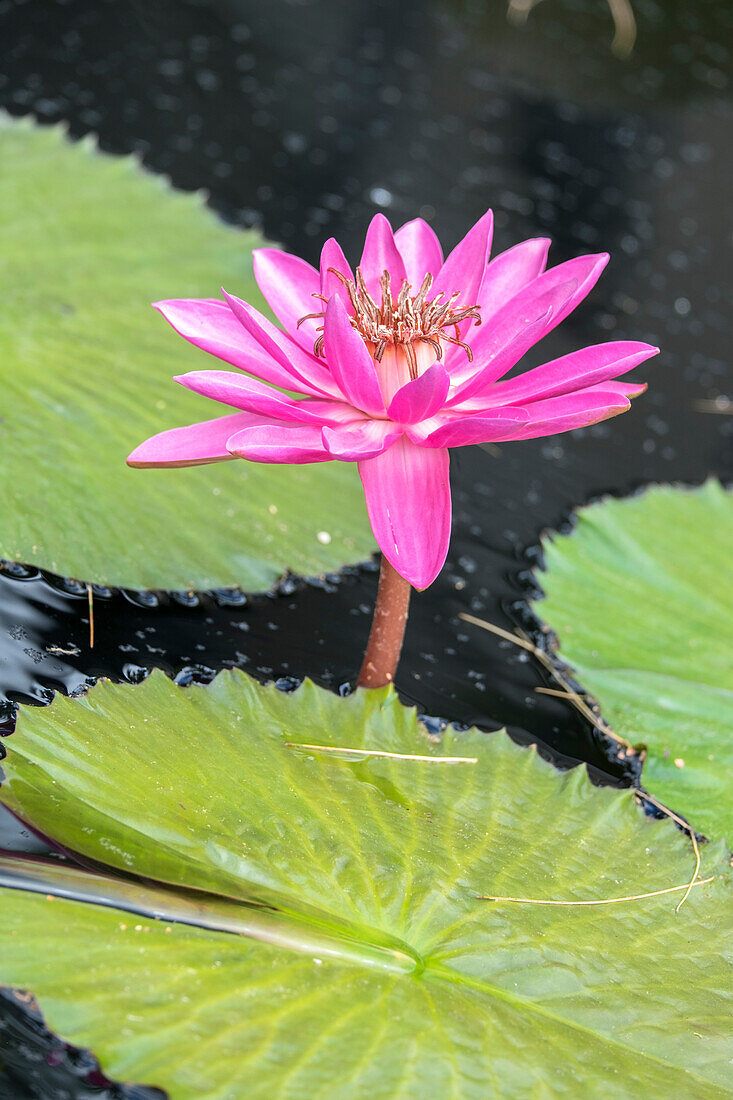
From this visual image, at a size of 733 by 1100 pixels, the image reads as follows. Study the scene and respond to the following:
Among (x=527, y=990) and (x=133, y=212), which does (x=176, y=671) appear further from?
(x=133, y=212)

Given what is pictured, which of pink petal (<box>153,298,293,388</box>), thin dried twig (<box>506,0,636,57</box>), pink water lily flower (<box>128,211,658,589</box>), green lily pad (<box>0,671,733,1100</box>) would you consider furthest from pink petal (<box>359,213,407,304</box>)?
thin dried twig (<box>506,0,636,57</box>)

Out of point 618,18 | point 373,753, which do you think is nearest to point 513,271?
point 373,753

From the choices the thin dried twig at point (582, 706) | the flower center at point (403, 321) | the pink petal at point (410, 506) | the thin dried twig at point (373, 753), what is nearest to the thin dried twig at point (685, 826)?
the thin dried twig at point (582, 706)

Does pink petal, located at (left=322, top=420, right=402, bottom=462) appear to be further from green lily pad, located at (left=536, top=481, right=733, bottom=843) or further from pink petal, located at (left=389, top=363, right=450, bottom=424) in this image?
green lily pad, located at (left=536, top=481, right=733, bottom=843)

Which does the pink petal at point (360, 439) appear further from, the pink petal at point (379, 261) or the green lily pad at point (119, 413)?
the green lily pad at point (119, 413)

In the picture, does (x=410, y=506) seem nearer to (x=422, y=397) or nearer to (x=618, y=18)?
(x=422, y=397)

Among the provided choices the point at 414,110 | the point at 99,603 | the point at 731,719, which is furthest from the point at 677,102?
the point at 99,603

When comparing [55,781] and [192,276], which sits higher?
[192,276]
